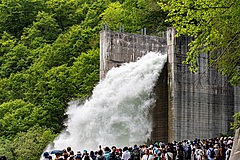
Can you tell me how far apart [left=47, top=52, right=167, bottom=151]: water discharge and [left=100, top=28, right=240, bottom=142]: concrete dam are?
33.3 inches

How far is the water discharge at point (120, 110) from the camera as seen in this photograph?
126 ft

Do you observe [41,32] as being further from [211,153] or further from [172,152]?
[211,153]

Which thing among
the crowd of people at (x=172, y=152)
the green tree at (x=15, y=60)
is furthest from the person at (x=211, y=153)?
the green tree at (x=15, y=60)

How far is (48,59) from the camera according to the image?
197 feet

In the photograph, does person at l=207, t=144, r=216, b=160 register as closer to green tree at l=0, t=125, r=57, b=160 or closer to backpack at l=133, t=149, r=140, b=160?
backpack at l=133, t=149, r=140, b=160

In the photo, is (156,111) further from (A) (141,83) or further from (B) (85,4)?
(B) (85,4)

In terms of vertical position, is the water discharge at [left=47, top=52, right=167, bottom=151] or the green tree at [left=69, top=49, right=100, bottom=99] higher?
the green tree at [left=69, top=49, right=100, bottom=99]

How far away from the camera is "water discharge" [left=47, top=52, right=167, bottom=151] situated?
38.5 m

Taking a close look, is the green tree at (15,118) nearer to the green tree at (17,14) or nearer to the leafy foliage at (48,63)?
the leafy foliage at (48,63)

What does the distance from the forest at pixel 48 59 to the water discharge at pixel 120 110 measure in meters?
5.96

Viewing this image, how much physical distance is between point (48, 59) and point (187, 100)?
2655 centimetres

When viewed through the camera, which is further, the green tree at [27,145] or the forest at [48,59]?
the forest at [48,59]

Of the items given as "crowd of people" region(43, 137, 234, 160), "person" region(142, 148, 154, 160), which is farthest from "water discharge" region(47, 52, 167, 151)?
"person" region(142, 148, 154, 160)

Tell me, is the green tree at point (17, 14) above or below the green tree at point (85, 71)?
above
